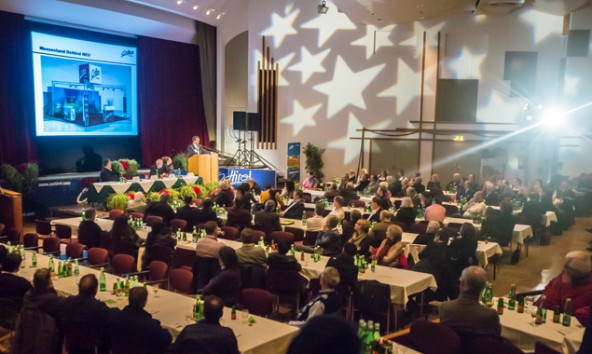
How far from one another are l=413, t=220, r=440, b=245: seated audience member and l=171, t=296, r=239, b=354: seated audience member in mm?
4092

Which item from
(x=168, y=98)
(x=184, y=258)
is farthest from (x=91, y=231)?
(x=168, y=98)

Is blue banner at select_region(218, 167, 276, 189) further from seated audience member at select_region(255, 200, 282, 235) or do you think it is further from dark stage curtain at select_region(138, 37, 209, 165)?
seated audience member at select_region(255, 200, 282, 235)

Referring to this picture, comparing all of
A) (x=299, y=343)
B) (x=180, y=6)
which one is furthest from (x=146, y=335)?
(x=180, y=6)

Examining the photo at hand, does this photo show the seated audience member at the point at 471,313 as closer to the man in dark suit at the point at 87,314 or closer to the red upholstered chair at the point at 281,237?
the man in dark suit at the point at 87,314

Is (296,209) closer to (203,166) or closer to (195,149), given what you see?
(203,166)

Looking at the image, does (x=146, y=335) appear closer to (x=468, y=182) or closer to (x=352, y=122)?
(x=468, y=182)

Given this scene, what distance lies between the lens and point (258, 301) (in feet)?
17.2

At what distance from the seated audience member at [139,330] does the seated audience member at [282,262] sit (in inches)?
89.6

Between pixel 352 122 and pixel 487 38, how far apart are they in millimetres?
4976

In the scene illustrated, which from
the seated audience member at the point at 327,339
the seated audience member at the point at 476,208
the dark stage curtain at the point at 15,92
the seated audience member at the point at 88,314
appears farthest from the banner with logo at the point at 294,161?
the seated audience member at the point at 327,339

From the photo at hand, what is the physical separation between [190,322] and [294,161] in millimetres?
14640

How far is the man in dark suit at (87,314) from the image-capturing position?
4.46 meters

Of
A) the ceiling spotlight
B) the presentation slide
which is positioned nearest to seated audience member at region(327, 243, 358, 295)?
the presentation slide

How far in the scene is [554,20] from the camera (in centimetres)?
1614
